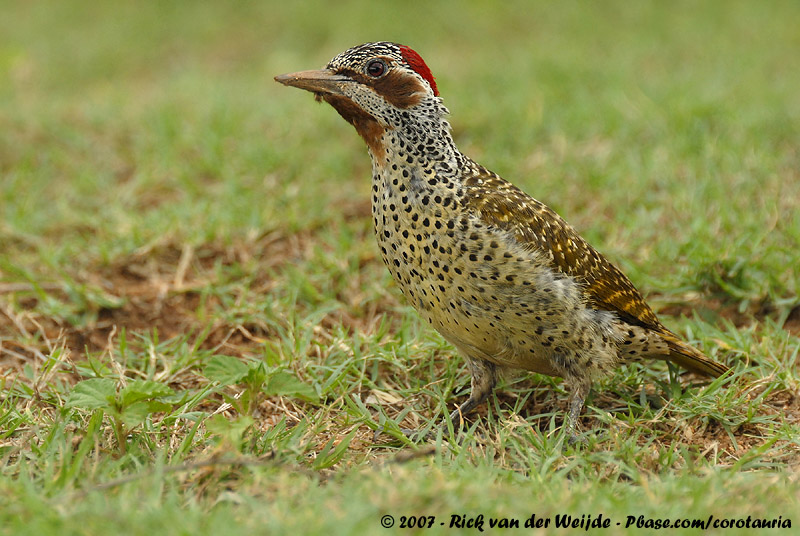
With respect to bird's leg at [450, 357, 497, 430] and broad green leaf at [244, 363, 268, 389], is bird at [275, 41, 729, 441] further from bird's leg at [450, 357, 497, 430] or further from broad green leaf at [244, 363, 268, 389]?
broad green leaf at [244, 363, 268, 389]

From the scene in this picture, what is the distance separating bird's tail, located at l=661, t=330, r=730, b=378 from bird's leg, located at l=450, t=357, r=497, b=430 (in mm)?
764

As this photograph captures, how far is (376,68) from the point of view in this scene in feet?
12.0

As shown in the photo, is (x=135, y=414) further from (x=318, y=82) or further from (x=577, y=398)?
(x=577, y=398)

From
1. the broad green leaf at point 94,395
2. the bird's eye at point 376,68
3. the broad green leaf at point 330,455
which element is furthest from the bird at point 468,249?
the broad green leaf at point 94,395

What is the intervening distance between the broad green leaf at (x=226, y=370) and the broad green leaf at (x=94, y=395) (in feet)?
1.18

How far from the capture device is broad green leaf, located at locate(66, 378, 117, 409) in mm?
3148

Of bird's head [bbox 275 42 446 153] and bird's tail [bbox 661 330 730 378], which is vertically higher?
bird's head [bbox 275 42 446 153]

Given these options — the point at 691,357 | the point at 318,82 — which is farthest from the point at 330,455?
the point at 691,357

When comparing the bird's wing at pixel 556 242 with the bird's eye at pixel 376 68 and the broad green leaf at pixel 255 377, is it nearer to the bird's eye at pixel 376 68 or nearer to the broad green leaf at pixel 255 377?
the bird's eye at pixel 376 68

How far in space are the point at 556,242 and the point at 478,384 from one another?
0.71 meters

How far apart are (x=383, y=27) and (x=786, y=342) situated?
6.92 m

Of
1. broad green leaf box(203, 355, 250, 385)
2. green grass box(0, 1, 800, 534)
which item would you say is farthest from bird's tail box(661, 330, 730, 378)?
broad green leaf box(203, 355, 250, 385)

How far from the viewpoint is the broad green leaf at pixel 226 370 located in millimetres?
3389

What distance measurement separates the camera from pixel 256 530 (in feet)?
8.14
